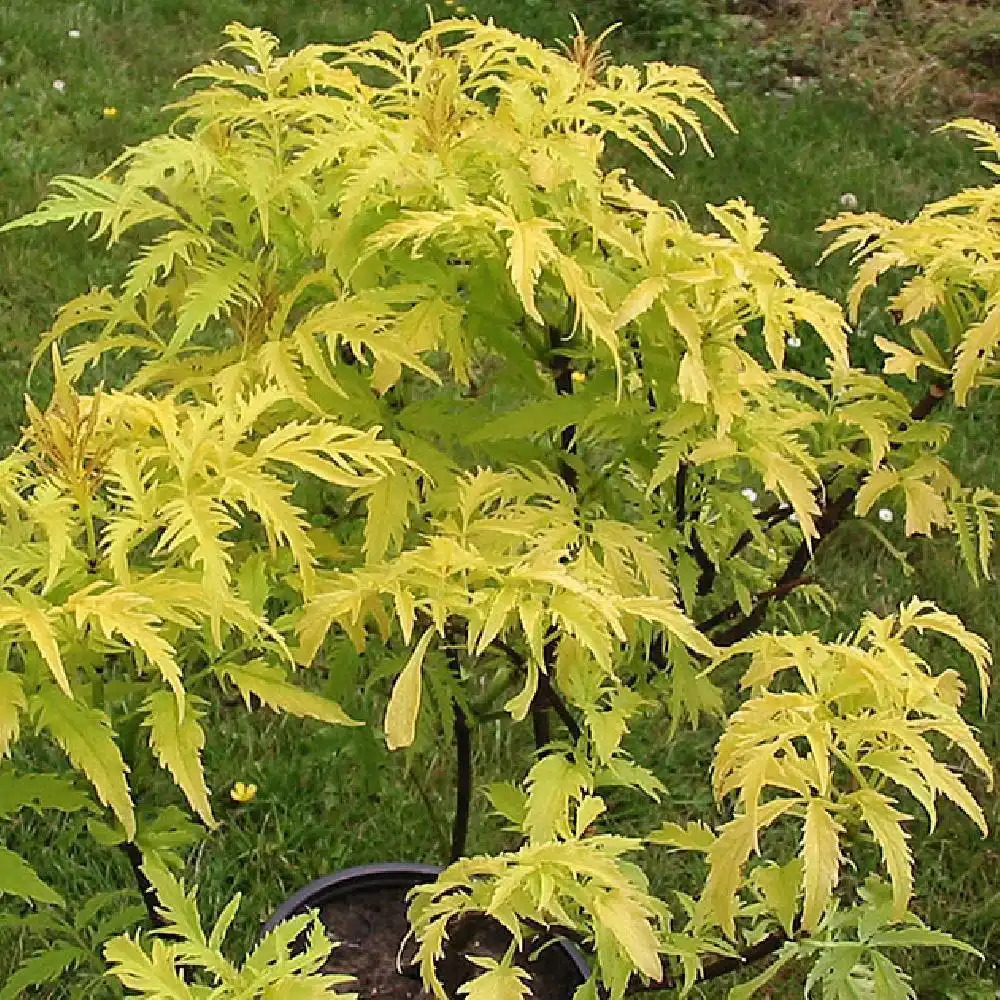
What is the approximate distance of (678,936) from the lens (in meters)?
1.52

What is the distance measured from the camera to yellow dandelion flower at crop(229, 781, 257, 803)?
269 centimetres

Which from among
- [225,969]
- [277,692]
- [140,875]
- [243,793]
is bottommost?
[243,793]

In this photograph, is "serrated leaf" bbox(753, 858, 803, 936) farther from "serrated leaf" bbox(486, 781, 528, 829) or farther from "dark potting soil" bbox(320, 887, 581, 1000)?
"dark potting soil" bbox(320, 887, 581, 1000)

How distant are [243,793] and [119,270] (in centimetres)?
189

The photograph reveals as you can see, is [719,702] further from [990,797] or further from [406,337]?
[990,797]

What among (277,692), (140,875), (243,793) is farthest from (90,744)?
(243,793)

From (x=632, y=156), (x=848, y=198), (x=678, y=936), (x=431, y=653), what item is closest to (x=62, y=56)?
(x=632, y=156)

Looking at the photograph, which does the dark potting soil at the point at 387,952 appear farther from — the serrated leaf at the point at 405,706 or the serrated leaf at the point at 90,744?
the serrated leaf at the point at 90,744

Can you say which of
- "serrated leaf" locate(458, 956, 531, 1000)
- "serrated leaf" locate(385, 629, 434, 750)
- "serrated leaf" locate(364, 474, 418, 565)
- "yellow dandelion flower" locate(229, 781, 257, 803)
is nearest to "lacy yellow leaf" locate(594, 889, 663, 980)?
"serrated leaf" locate(458, 956, 531, 1000)

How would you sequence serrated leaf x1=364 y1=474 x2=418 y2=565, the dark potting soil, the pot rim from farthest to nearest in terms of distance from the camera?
the pot rim → the dark potting soil → serrated leaf x1=364 y1=474 x2=418 y2=565

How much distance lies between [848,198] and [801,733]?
3.73 meters

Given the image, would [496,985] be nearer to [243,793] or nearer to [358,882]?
[358,882]

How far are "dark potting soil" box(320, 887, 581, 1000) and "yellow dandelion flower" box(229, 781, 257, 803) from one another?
0.62 metres

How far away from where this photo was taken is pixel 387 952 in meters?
2.05
